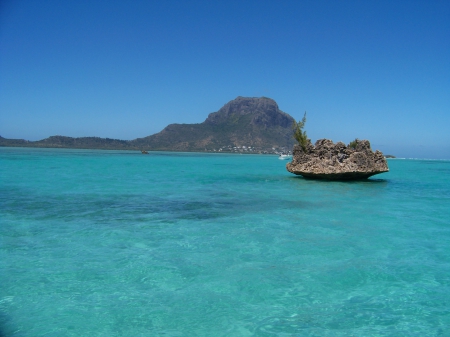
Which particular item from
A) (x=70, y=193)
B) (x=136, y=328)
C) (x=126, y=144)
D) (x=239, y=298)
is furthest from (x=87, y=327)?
(x=126, y=144)

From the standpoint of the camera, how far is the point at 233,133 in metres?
167

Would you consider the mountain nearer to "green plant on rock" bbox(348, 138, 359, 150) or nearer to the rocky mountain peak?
the rocky mountain peak

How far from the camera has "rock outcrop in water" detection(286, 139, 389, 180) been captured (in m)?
23.5

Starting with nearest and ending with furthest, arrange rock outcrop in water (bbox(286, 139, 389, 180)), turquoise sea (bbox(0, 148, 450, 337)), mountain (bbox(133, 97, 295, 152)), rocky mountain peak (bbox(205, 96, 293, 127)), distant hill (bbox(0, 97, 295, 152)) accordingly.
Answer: turquoise sea (bbox(0, 148, 450, 337)) < rock outcrop in water (bbox(286, 139, 389, 180)) < distant hill (bbox(0, 97, 295, 152)) < mountain (bbox(133, 97, 295, 152)) < rocky mountain peak (bbox(205, 96, 293, 127))

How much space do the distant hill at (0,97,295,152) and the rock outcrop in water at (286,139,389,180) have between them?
410 feet

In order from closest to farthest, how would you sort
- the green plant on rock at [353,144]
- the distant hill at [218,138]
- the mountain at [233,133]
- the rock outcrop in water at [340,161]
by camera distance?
the rock outcrop in water at [340,161], the green plant on rock at [353,144], the distant hill at [218,138], the mountain at [233,133]

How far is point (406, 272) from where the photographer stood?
6.31 m

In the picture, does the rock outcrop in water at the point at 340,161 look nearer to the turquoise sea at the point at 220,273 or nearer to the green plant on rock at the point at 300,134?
the green plant on rock at the point at 300,134

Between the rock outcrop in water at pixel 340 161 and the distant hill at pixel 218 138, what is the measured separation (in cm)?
12486

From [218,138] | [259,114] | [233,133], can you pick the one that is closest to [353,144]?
[218,138]

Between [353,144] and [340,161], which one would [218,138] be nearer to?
[353,144]

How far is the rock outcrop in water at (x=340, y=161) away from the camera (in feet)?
77.2

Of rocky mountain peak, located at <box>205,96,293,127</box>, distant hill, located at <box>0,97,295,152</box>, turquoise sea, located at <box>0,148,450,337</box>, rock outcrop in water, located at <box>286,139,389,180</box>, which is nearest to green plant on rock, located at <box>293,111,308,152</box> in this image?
rock outcrop in water, located at <box>286,139,389,180</box>

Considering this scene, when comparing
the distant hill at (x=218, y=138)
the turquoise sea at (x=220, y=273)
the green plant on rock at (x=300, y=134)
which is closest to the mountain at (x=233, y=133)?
the distant hill at (x=218, y=138)
